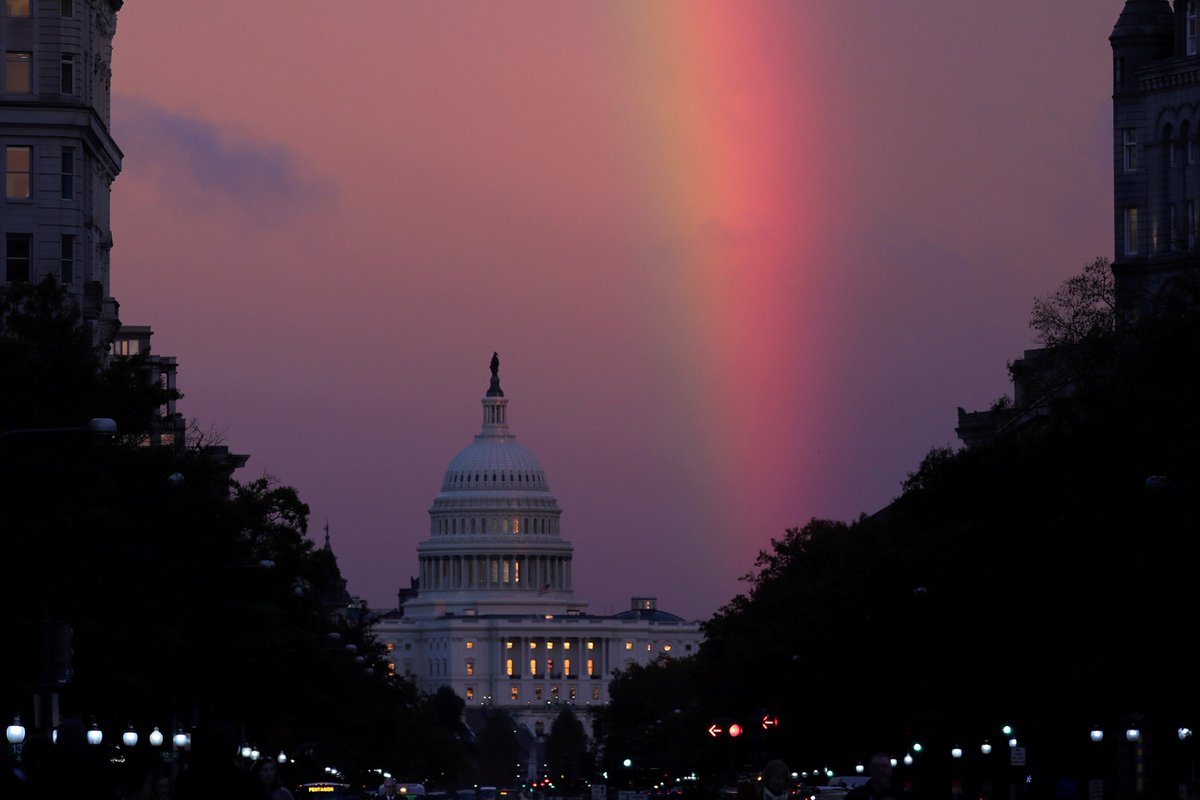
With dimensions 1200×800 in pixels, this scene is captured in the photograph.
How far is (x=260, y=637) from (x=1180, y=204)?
50.0 meters

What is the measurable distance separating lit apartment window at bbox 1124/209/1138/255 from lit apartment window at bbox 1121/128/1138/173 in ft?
5.97

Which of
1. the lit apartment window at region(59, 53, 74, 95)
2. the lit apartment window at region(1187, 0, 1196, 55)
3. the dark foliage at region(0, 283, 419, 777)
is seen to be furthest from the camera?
the lit apartment window at region(1187, 0, 1196, 55)

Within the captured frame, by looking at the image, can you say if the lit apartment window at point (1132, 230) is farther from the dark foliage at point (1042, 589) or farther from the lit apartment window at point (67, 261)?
the lit apartment window at point (67, 261)

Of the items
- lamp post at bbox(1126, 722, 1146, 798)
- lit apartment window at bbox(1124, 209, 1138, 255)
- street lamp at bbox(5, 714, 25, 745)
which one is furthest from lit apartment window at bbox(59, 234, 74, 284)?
lit apartment window at bbox(1124, 209, 1138, 255)

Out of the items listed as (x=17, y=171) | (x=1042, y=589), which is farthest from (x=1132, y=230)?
(x=1042, y=589)

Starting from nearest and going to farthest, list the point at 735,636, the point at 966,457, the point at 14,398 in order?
1. the point at 14,398
2. the point at 966,457
3. the point at 735,636

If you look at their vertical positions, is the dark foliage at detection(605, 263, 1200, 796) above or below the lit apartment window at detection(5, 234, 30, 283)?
below

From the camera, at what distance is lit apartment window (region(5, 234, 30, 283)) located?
93812 millimetres

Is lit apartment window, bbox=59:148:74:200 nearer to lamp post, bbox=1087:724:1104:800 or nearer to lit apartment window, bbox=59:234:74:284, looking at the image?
lit apartment window, bbox=59:234:74:284

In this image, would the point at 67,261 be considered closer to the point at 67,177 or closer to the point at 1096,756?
the point at 67,177

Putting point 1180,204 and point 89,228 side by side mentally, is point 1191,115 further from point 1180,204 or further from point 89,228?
point 89,228

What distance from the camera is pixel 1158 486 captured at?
49.0 metres

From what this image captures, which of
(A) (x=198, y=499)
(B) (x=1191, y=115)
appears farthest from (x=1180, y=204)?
(A) (x=198, y=499)

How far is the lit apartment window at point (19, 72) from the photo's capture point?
311ft
